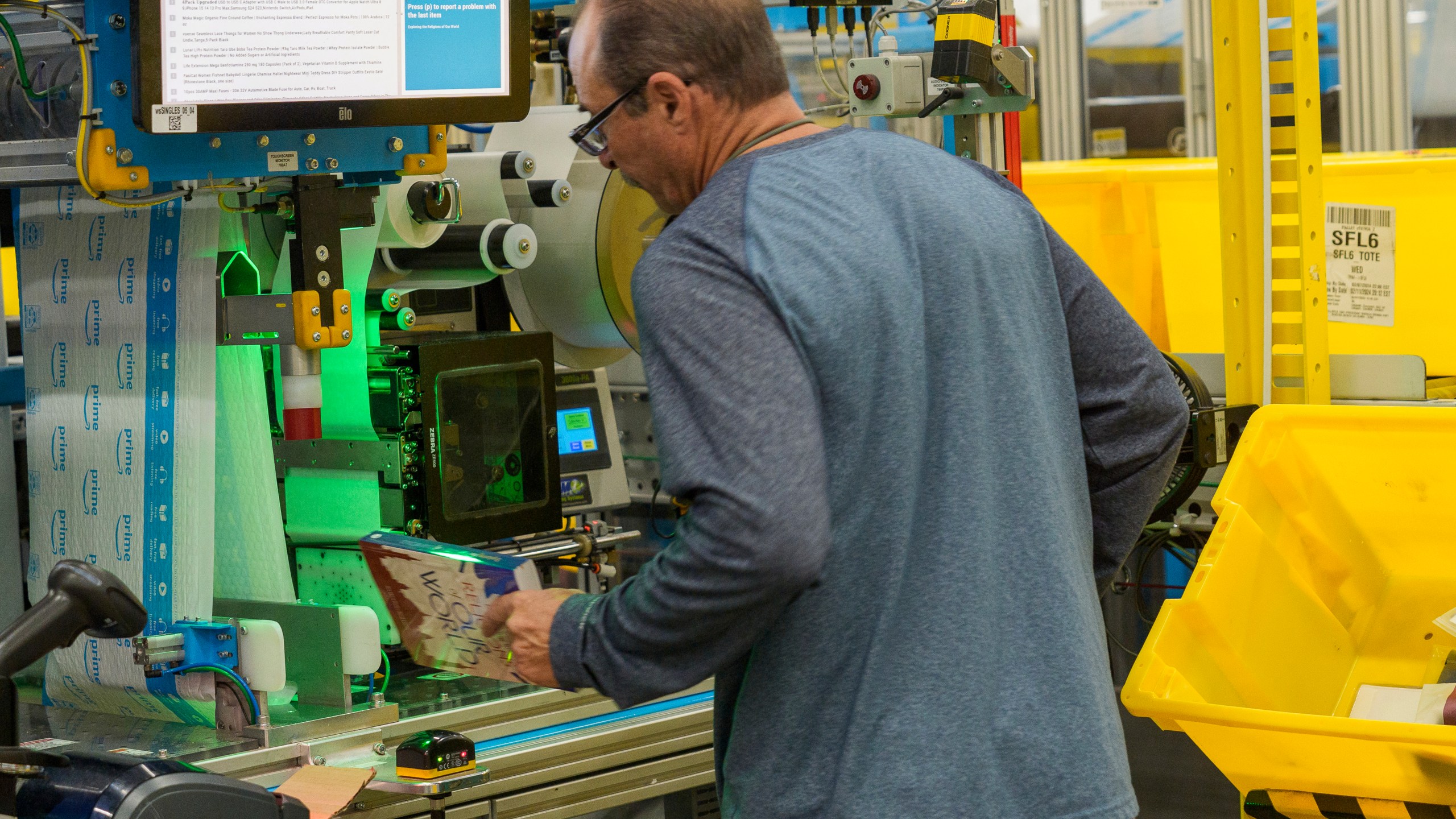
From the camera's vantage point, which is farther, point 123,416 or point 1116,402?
point 123,416

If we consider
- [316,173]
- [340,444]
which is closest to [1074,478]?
[316,173]

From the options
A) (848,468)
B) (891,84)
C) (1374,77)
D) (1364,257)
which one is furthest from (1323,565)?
(1374,77)

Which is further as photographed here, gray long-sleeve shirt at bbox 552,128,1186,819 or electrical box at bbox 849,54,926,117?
electrical box at bbox 849,54,926,117

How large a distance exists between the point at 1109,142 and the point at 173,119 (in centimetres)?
483

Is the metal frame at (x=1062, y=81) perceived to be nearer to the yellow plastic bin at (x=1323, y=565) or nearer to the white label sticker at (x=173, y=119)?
the yellow plastic bin at (x=1323, y=565)

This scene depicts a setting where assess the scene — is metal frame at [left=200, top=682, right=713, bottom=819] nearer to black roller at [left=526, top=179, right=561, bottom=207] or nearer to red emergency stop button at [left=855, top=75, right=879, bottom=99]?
black roller at [left=526, top=179, right=561, bottom=207]

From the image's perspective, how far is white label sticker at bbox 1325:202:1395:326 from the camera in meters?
3.38

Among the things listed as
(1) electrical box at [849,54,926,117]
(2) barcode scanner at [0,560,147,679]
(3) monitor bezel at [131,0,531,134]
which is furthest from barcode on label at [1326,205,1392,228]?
(2) barcode scanner at [0,560,147,679]

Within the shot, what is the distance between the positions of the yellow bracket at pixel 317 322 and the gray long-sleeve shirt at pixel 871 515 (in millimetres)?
893

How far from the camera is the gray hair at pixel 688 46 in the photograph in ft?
4.84

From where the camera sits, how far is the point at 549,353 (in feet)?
9.30

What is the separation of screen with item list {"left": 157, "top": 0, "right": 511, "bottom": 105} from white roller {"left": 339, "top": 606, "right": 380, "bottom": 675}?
2.68ft

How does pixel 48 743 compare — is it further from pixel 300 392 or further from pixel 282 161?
pixel 282 161

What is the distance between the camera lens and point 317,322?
224 centimetres
